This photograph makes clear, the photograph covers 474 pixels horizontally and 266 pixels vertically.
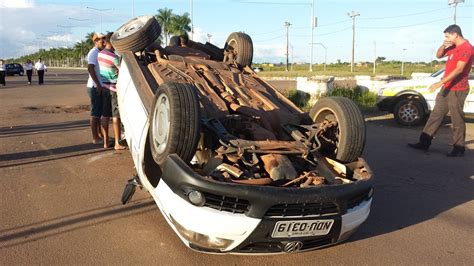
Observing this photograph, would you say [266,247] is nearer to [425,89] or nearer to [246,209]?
[246,209]

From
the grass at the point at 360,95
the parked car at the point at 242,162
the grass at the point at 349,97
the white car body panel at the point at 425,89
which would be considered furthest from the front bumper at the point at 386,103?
the parked car at the point at 242,162

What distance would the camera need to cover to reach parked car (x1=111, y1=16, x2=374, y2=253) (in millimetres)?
3000

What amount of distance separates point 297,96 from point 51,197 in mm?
9143

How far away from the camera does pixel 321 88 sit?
12.4 meters

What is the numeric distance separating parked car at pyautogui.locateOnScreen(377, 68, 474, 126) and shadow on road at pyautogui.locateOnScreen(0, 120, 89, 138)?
7276 mm

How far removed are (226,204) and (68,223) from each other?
1.86 metres

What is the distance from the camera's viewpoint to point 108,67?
270 inches

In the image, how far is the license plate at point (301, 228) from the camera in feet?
9.96

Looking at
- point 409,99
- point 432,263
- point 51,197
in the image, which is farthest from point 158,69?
point 409,99

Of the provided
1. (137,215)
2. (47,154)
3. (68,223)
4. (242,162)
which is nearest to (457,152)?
(242,162)

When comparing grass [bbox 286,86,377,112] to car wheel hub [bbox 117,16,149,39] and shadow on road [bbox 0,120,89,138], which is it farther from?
car wheel hub [bbox 117,16,149,39]

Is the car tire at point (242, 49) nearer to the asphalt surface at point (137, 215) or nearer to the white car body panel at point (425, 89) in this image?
the asphalt surface at point (137, 215)

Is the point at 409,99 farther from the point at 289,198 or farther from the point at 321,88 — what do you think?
the point at 289,198

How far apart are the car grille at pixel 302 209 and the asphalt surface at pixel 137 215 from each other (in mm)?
544
